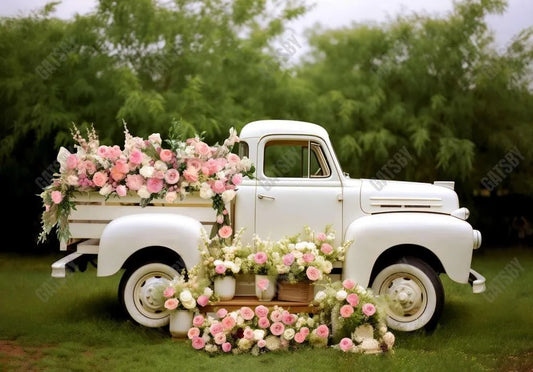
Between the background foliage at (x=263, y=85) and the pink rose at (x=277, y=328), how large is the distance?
4.92m

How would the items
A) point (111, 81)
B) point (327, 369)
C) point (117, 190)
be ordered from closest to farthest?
1. point (327, 369)
2. point (117, 190)
3. point (111, 81)

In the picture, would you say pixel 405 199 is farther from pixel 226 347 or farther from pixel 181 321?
pixel 181 321

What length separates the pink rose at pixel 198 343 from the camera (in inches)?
195

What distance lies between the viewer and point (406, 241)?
212 inches

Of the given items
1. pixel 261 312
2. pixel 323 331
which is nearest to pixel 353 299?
pixel 323 331

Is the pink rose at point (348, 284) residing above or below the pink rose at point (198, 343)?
above

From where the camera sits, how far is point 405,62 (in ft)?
35.9

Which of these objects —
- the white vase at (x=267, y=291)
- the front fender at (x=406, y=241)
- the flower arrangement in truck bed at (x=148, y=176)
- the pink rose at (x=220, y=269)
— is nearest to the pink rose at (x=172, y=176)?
the flower arrangement in truck bed at (x=148, y=176)

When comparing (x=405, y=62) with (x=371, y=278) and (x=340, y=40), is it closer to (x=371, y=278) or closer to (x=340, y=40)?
(x=340, y=40)

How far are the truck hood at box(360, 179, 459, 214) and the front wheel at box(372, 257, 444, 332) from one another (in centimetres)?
53

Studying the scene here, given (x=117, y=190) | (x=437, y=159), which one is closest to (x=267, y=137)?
(x=117, y=190)

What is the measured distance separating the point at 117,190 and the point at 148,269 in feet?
2.49

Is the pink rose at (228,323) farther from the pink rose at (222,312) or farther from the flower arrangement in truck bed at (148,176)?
the flower arrangement in truck bed at (148,176)

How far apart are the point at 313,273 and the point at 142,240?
1.51m
